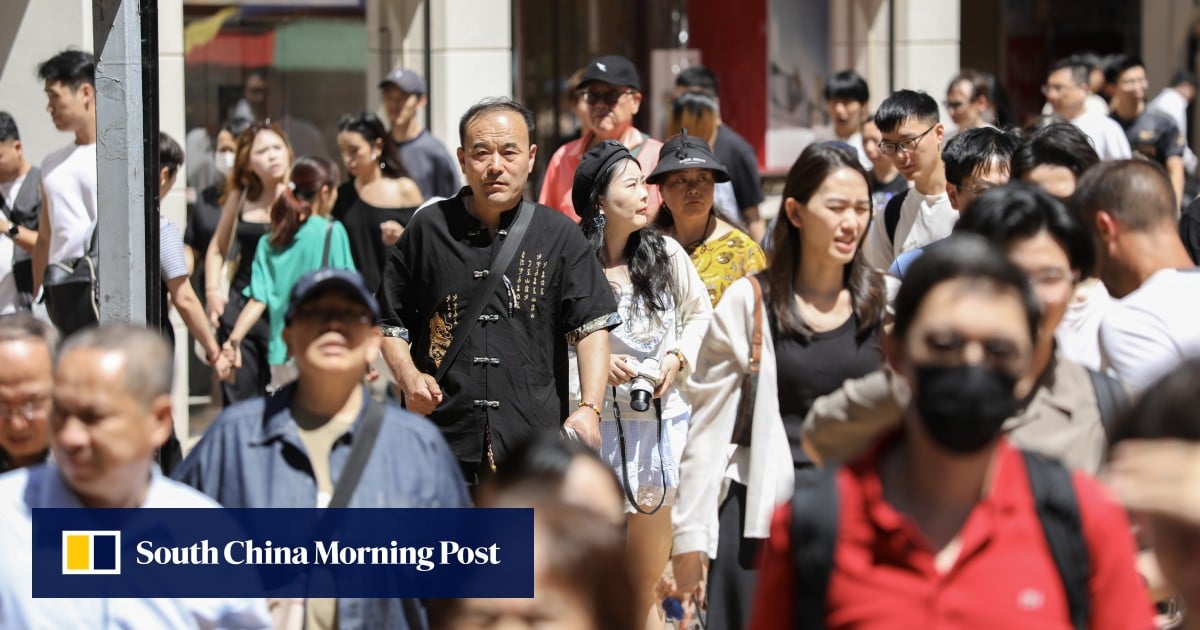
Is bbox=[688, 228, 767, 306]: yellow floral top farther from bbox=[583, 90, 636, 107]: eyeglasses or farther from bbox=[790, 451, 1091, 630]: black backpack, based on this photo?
bbox=[790, 451, 1091, 630]: black backpack

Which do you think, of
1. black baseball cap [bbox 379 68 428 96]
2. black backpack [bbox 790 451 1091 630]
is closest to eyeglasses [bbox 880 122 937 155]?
black baseball cap [bbox 379 68 428 96]

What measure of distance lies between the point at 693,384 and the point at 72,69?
175 inches

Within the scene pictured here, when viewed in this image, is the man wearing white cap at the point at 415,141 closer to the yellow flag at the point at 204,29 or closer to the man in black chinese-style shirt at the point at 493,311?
the yellow flag at the point at 204,29

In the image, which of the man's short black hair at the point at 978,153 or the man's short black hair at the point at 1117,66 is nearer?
the man's short black hair at the point at 978,153

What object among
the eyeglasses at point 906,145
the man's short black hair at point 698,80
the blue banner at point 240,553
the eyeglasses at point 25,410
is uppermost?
the man's short black hair at point 698,80

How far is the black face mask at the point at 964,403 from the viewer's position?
302 centimetres

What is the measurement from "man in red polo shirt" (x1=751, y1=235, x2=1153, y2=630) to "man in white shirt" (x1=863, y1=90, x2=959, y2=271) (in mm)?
4450

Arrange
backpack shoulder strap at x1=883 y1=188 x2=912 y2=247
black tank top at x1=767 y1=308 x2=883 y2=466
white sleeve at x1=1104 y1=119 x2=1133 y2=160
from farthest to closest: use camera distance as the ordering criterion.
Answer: white sleeve at x1=1104 y1=119 x2=1133 y2=160, backpack shoulder strap at x1=883 y1=188 x2=912 y2=247, black tank top at x1=767 y1=308 x2=883 y2=466

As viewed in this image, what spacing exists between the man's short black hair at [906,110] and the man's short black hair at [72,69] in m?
3.76

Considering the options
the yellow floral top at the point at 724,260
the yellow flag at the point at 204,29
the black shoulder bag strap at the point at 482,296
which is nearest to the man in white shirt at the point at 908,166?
the yellow floral top at the point at 724,260

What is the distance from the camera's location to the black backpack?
3055 mm

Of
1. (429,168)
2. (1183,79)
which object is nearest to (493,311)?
(429,168)

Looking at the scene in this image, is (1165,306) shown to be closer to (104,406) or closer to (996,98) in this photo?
(104,406)

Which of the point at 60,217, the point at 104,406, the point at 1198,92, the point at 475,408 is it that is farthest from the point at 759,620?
the point at 1198,92
